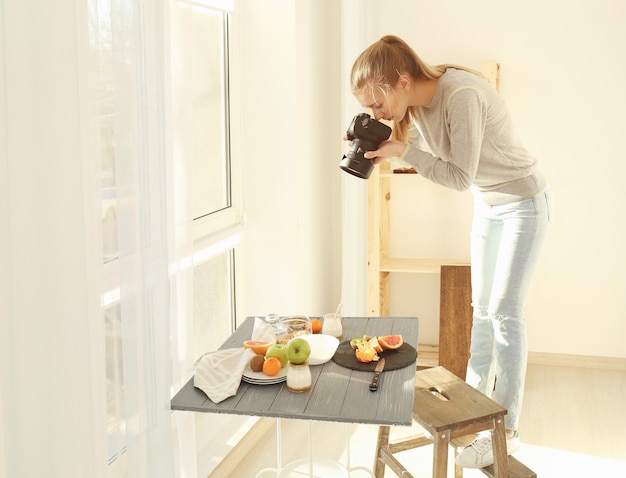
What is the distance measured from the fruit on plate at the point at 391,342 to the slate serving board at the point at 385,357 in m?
0.01

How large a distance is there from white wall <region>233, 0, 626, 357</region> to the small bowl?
1.08 m

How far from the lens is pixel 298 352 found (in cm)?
177

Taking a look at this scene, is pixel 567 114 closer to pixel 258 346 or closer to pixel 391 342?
pixel 391 342

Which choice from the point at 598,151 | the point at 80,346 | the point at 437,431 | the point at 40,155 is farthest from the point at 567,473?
the point at 40,155

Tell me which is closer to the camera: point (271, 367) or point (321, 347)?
point (271, 367)

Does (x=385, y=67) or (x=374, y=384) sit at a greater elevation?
(x=385, y=67)

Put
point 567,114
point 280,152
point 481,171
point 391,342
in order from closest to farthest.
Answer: point 391,342
point 481,171
point 280,152
point 567,114

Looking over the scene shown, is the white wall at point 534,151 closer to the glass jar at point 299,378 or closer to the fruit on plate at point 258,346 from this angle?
the fruit on plate at point 258,346

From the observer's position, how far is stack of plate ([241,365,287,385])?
1774mm

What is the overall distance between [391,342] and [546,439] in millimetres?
1299

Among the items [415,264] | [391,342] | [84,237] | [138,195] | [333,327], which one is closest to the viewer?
[84,237]

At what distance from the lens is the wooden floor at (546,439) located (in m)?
2.71

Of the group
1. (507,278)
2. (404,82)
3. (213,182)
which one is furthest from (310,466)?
(213,182)

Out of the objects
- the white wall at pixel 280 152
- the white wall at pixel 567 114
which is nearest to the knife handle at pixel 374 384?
the white wall at pixel 280 152
